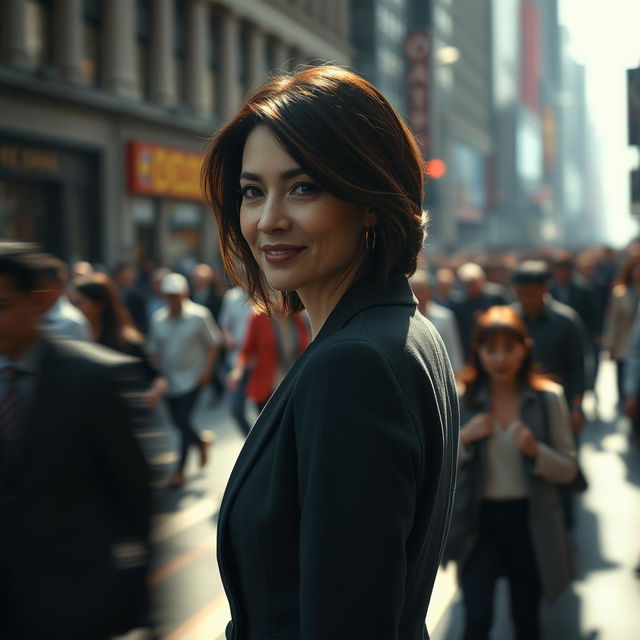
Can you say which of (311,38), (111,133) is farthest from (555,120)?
(111,133)

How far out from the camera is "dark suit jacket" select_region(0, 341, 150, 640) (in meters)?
2.95

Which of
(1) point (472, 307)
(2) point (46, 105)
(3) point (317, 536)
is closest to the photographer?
(3) point (317, 536)

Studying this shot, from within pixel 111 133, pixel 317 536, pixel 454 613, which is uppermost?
pixel 111 133

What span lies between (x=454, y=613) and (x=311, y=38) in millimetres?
35225

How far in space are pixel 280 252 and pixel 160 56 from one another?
87.5 feet

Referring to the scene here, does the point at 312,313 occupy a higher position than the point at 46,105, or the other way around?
the point at 46,105

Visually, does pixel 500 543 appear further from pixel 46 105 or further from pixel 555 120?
pixel 555 120

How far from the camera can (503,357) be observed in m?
5.24

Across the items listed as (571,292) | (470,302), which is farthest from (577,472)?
(571,292)

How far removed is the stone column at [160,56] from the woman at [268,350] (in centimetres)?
1927

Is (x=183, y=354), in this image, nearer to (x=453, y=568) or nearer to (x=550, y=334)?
(x=550, y=334)

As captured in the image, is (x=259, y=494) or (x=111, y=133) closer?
(x=259, y=494)

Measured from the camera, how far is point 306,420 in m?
1.54

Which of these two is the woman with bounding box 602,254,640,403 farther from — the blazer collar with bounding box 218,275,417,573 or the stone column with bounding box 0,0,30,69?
the stone column with bounding box 0,0,30,69
